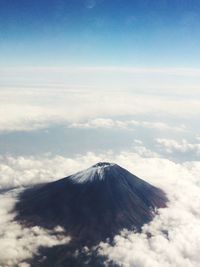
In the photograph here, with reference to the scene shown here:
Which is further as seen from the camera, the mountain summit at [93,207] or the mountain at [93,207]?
the mountain summit at [93,207]

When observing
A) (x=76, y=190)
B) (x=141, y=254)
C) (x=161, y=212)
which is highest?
(x=76, y=190)

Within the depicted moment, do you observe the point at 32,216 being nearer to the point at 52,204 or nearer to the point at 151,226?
the point at 52,204

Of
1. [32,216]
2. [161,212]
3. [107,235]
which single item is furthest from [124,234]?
[32,216]

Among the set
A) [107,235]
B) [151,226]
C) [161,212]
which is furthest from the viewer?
[161,212]

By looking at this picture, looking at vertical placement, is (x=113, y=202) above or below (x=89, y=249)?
above

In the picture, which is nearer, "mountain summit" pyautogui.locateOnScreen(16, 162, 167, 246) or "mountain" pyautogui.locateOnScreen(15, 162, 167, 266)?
"mountain" pyautogui.locateOnScreen(15, 162, 167, 266)
